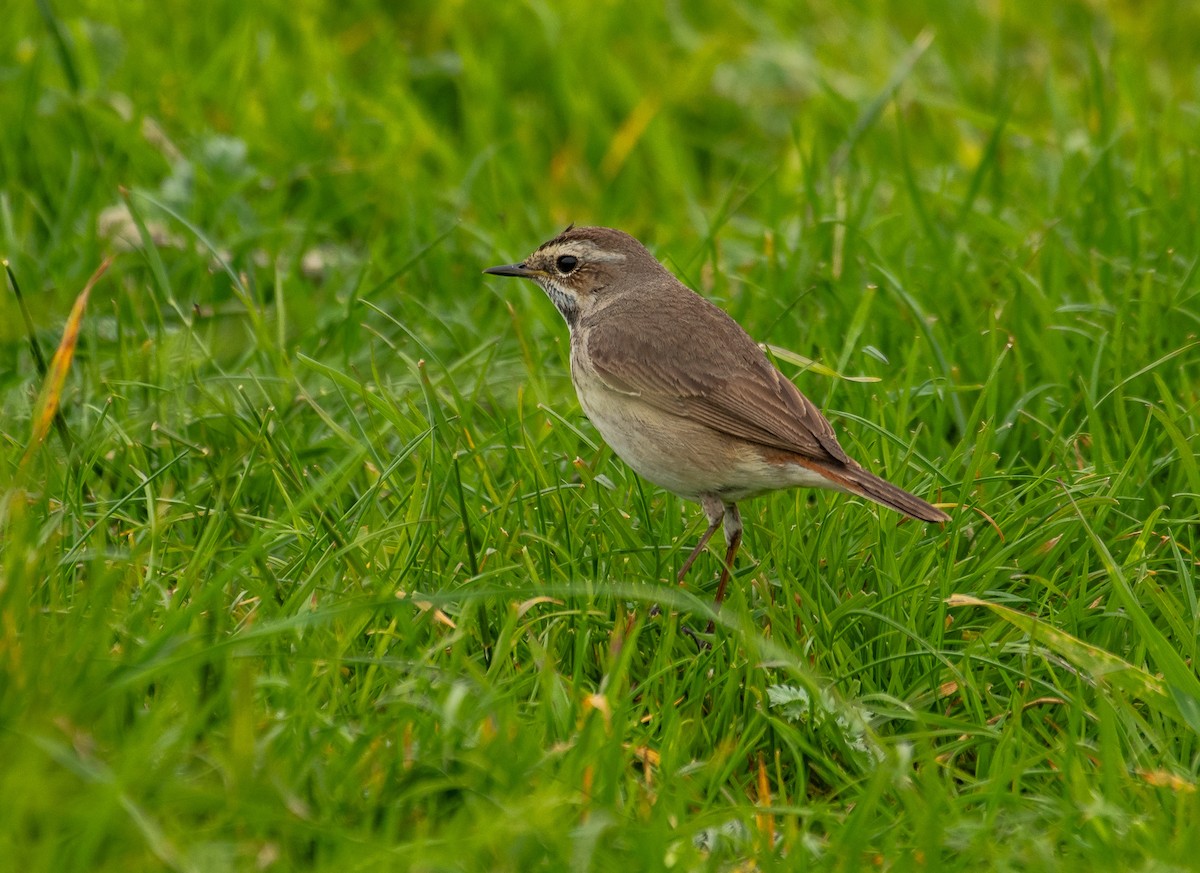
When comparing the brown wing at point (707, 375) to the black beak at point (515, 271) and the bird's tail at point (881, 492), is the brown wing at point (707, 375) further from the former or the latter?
the black beak at point (515, 271)

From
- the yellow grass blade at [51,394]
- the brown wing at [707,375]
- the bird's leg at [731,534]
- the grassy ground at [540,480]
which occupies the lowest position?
the bird's leg at [731,534]

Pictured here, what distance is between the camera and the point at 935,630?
16.4 feet

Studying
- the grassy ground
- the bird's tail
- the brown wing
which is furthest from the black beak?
the bird's tail

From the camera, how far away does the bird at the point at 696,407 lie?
537 centimetres

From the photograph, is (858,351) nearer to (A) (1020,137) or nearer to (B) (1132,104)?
(B) (1132,104)

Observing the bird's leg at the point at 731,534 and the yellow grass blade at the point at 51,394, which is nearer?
the yellow grass blade at the point at 51,394

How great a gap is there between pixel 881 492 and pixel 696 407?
3.04 feet

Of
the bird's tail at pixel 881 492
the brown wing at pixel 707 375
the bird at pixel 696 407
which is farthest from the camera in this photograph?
the brown wing at pixel 707 375

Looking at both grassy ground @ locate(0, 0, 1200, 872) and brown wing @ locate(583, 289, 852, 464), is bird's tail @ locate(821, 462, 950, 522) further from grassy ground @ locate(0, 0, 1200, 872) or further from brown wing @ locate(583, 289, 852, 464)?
grassy ground @ locate(0, 0, 1200, 872)

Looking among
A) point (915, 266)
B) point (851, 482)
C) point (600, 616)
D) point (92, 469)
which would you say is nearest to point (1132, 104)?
point (915, 266)

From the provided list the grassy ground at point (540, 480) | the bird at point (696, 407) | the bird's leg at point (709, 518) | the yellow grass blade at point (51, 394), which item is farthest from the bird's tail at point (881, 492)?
the yellow grass blade at point (51, 394)

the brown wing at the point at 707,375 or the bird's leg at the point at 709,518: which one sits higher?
the brown wing at the point at 707,375

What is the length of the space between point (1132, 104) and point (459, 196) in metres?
3.64

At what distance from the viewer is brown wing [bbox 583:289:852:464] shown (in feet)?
18.1
